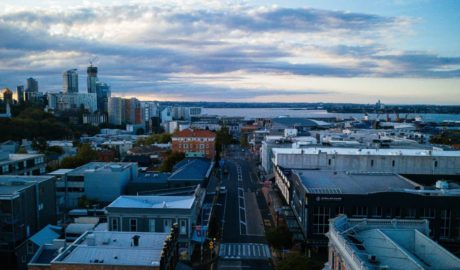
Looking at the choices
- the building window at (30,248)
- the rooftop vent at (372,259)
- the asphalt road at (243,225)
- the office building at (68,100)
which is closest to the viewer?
the rooftop vent at (372,259)

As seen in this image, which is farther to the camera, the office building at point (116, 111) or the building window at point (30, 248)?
the office building at point (116, 111)

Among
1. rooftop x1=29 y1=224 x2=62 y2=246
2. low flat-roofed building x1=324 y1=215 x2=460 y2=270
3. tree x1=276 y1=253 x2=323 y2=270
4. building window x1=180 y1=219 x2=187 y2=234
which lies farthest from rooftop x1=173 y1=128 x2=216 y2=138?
low flat-roofed building x1=324 y1=215 x2=460 y2=270

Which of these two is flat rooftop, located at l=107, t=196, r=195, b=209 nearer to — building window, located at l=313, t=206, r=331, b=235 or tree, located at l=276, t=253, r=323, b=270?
building window, located at l=313, t=206, r=331, b=235

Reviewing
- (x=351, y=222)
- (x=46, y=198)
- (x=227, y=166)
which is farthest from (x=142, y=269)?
(x=227, y=166)

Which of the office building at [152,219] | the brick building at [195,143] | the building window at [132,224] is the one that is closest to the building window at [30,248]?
the office building at [152,219]

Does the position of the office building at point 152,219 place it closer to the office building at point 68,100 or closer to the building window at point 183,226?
the building window at point 183,226

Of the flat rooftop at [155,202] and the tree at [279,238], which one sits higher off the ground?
the flat rooftop at [155,202]

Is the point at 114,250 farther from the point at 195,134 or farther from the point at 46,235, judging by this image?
the point at 195,134
